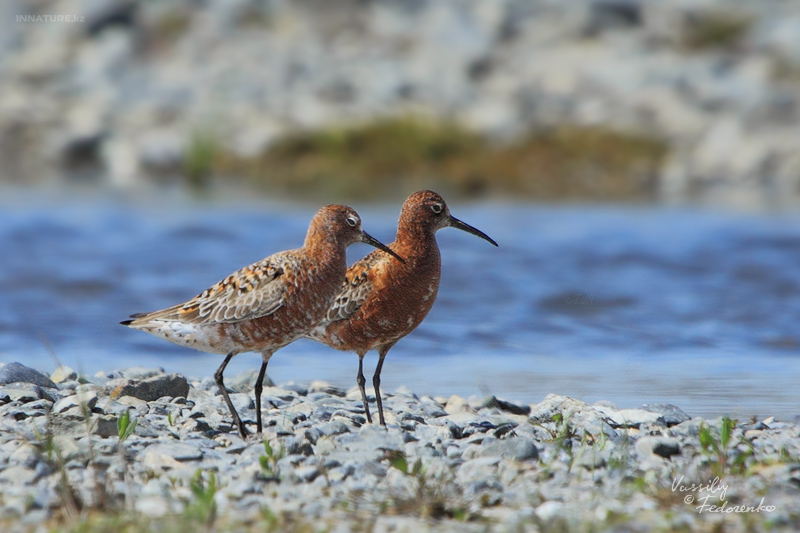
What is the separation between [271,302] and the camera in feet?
23.2

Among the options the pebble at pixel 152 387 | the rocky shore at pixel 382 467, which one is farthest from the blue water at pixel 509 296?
the rocky shore at pixel 382 467

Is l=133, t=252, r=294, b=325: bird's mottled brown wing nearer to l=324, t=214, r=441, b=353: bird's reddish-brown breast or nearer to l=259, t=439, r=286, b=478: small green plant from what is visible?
l=324, t=214, r=441, b=353: bird's reddish-brown breast

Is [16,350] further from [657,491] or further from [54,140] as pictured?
[54,140]

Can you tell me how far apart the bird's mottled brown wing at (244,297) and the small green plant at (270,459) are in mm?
1326

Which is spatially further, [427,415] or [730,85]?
[730,85]

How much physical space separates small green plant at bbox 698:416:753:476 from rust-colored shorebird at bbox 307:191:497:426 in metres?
2.22

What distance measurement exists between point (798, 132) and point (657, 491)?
58.0 ft

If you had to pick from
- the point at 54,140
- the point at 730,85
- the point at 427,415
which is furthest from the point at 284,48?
the point at 427,415

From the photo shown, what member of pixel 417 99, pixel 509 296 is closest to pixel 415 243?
pixel 509 296

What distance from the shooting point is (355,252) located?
14.8 metres

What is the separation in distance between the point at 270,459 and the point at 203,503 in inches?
39.2

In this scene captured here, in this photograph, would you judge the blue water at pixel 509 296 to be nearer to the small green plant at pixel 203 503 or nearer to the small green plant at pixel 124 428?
the small green plant at pixel 124 428

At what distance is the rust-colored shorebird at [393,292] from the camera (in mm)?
7633

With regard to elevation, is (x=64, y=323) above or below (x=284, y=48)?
below
